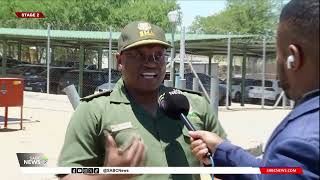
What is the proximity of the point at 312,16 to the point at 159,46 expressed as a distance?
51.6 inches

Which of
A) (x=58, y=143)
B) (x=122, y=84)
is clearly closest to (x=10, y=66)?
(x=58, y=143)

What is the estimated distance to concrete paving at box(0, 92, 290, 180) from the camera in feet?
29.6

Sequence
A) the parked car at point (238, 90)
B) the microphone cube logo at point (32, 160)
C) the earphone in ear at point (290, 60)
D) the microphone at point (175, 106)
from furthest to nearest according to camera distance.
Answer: the parked car at point (238, 90) < the microphone at point (175, 106) < the microphone cube logo at point (32, 160) < the earphone in ear at point (290, 60)

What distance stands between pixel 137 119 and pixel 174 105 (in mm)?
249

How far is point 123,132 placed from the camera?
2480mm

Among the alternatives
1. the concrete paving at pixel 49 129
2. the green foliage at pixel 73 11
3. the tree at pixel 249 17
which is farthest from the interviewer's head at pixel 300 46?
the tree at pixel 249 17

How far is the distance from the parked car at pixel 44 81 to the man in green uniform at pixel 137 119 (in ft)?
73.3

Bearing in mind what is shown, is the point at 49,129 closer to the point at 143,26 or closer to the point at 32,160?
the point at 143,26

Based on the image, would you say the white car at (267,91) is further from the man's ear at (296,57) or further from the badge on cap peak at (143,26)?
the man's ear at (296,57)

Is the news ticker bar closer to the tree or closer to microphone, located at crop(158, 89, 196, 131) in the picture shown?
microphone, located at crop(158, 89, 196, 131)

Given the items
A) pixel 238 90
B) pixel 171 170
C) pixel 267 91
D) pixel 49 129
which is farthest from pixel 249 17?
pixel 171 170

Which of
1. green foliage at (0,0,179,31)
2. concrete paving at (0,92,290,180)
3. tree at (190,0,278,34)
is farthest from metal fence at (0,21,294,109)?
tree at (190,0,278,34)

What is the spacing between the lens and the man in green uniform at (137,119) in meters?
2.43

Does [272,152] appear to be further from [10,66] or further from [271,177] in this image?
[10,66]
